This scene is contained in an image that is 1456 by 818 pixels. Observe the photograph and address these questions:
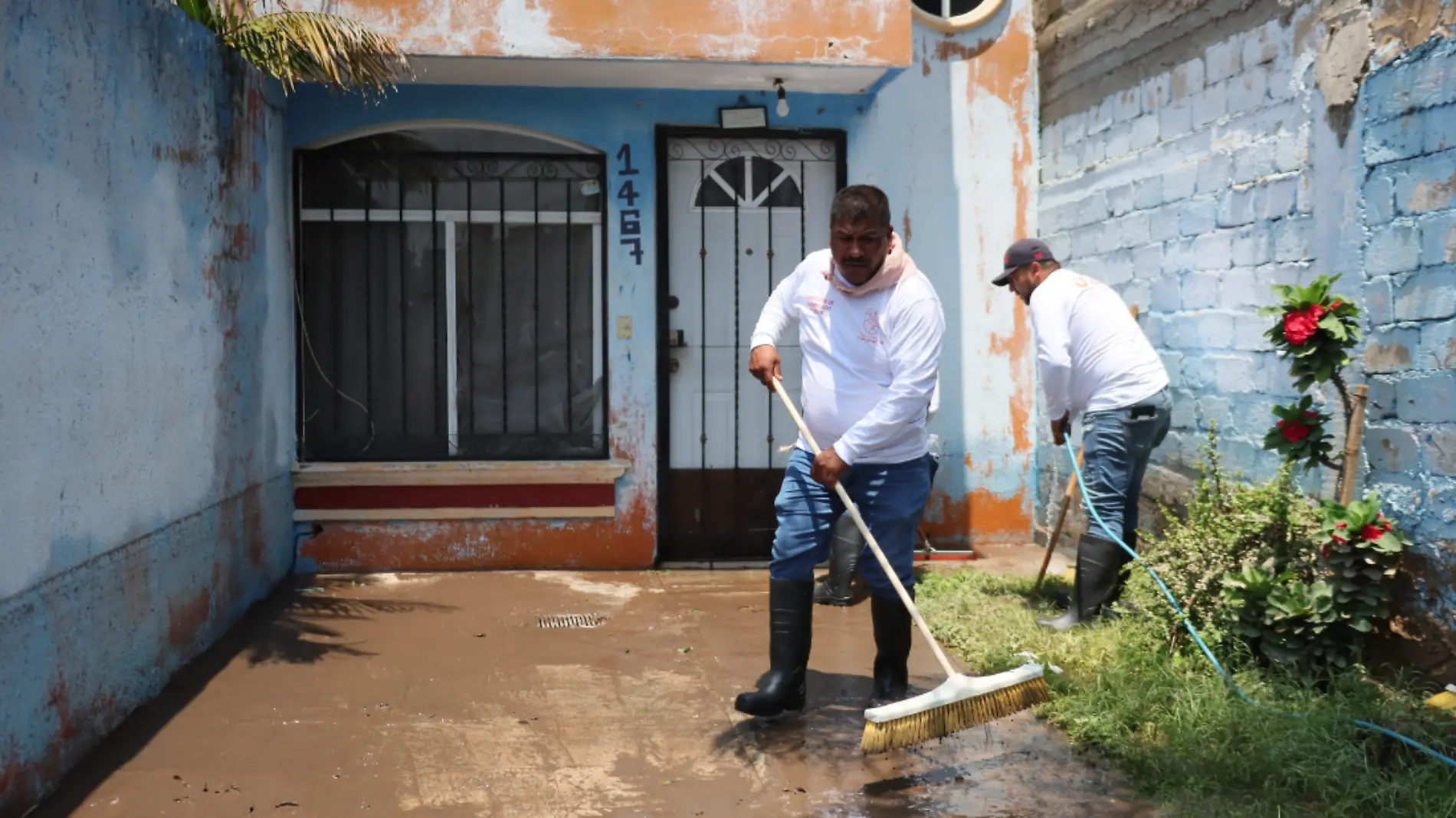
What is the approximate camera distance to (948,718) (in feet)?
13.0

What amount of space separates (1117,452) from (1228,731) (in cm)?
172

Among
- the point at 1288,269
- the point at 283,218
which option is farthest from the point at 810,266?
the point at 283,218

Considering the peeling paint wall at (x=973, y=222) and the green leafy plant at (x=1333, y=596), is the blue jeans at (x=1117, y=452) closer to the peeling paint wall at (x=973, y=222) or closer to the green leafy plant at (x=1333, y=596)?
the green leafy plant at (x=1333, y=596)

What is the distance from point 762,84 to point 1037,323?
8.05ft

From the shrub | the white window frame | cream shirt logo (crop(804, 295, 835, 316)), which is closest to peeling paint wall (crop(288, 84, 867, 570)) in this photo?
the white window frame

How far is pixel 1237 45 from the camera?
5871 millimetres

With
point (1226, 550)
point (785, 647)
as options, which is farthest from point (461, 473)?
point (1226, 550)

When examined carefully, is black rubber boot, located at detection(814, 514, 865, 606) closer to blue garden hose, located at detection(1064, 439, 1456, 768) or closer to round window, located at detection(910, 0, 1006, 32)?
blue garden hose, located at detection(1064, 439, 1456, 768)

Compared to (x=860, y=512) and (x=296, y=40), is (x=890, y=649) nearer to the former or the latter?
(x=860, y=512)

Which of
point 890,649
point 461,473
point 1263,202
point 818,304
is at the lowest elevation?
point 890,649

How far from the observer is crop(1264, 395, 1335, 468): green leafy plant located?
4.92 metres

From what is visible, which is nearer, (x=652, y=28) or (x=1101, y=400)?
(x=1101, y=400)

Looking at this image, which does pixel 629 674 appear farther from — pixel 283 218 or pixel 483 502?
pixel 283 218

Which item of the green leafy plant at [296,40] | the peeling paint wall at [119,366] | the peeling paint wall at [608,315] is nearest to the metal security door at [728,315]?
the peeling paint wall at [608,315]
